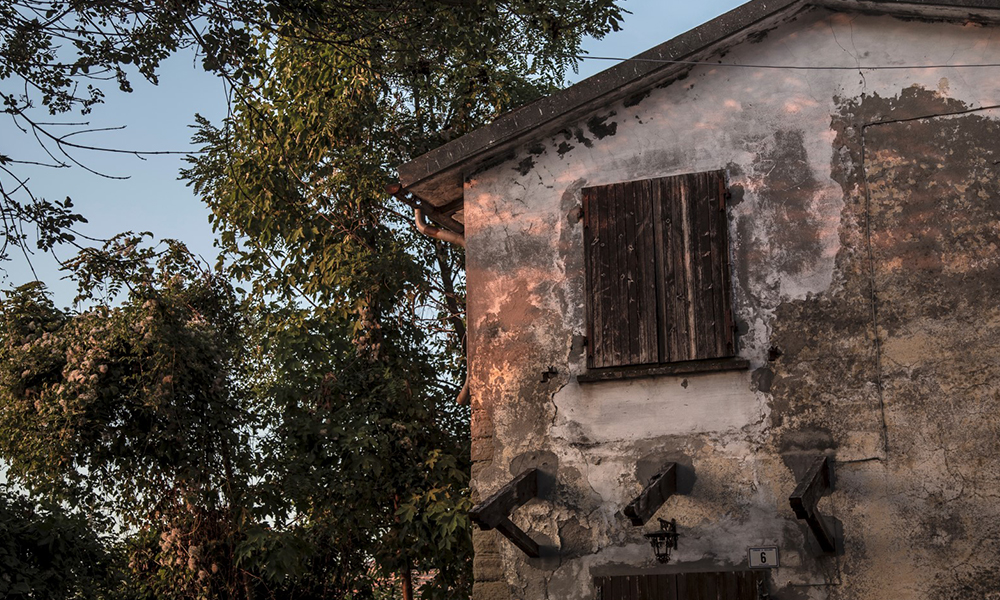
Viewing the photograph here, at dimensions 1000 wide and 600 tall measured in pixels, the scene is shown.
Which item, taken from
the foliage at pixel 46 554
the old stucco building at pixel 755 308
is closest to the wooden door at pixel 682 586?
the old stucco building at pixel 755 308

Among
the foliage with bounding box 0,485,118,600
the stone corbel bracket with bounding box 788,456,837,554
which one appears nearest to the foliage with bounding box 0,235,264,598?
the foliage with bounding box 0,485,118,600

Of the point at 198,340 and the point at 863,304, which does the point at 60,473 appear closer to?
the point at 198,340

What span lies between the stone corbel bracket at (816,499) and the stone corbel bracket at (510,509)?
6.45 ft

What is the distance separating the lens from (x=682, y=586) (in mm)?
8102

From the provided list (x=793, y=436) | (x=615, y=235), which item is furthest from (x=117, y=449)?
(x=793, y=436)

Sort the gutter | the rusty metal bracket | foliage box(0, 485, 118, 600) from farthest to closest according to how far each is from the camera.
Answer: the gutter < foliage box(0, 485, 118, 600) < the rusty metal bracket

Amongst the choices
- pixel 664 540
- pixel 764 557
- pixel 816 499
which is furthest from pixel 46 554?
pixel 816 499

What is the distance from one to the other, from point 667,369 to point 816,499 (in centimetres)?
153

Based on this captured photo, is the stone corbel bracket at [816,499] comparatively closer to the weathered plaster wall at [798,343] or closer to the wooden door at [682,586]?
the weathered plaster wall at [798,343]

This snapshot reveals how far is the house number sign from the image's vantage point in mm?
7945

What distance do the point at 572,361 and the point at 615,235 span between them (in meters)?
1.05

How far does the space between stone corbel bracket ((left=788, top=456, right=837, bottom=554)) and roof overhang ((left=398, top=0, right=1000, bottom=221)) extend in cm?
331

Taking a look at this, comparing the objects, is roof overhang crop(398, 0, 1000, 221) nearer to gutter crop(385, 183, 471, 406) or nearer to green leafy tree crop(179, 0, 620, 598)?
gutter crop(385, 183, 471, 406)

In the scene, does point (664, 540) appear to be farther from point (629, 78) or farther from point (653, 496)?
point (629, 78)
